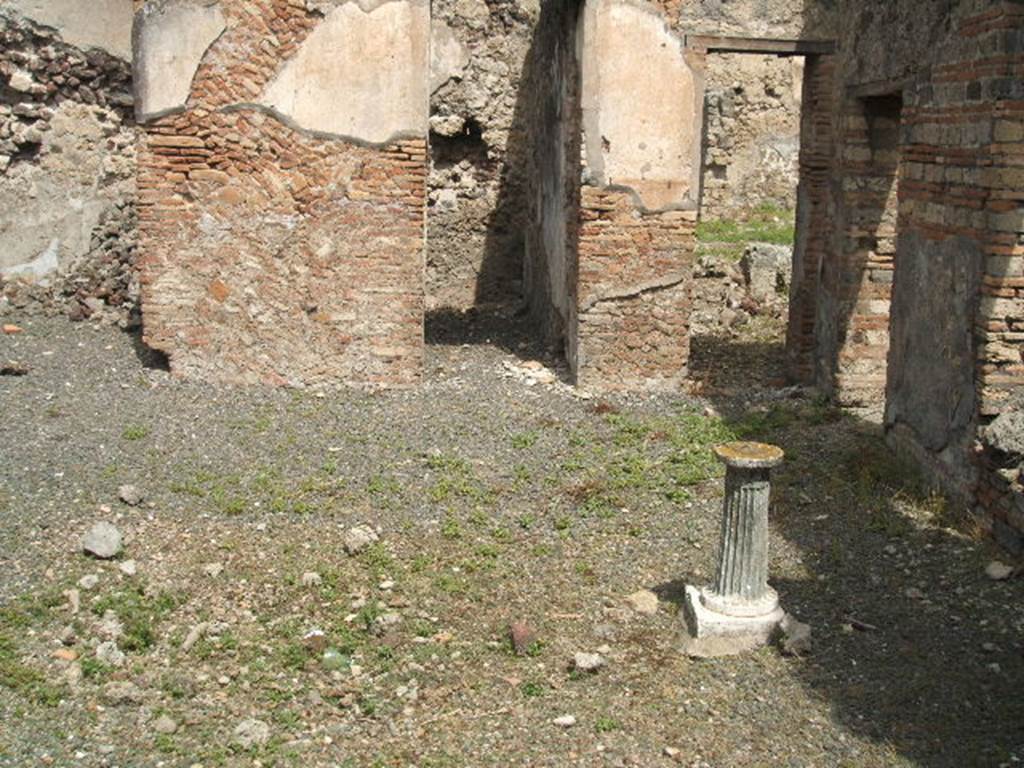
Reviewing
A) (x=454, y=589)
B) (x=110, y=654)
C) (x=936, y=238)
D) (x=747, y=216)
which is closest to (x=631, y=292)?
(x=936, y=238)

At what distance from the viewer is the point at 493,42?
12.8 meters

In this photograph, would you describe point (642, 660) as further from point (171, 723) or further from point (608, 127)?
point (608, 127)

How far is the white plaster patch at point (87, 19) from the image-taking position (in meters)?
10.7

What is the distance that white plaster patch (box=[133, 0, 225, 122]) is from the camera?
857 cm

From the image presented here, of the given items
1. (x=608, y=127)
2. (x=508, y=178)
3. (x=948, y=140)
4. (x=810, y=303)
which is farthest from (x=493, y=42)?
(x=948, y=140)

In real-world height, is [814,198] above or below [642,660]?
above

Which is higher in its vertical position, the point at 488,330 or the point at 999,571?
the point at 488,330

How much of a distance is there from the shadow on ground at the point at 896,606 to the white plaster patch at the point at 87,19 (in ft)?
23.3

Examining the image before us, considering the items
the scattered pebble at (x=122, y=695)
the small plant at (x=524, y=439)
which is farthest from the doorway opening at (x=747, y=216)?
the scattered pebble at (x=122, y=695)

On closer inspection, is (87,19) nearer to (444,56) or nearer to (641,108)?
(444,56)

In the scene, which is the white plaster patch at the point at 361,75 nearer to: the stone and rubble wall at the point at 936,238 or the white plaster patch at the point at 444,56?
the stone and rubble wall at the point at 936,238

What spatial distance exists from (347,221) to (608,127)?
2.14 meters

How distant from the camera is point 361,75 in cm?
877

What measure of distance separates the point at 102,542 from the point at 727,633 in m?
3.19
